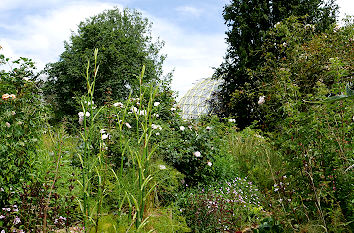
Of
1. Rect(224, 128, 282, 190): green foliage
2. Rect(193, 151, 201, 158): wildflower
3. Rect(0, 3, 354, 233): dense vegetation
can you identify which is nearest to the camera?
Rect(0, 3, 354, 233): dense vegetation

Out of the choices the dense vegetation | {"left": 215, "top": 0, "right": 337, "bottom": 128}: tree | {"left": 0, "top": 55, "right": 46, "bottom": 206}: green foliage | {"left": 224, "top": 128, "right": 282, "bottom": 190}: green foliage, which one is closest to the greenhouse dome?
{"left": 215, "top": 0, "right": 337, "bottom": 128}: tree

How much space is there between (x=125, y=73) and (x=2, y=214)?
11.2m

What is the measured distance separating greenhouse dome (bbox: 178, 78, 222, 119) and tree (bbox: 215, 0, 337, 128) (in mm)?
4059

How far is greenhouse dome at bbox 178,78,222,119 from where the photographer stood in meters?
18.4

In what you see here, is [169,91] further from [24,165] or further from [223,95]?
[223,95]

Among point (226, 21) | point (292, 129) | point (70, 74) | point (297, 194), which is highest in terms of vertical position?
point (226, 21)

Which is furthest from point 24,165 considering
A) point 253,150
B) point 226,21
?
point 226,21

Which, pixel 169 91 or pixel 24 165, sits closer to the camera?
pixel 24 165

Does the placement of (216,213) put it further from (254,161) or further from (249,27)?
(249,27)

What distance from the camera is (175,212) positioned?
136 inches

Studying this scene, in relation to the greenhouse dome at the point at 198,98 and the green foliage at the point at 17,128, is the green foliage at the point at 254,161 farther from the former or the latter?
the greenhouse dome at the point at 198,98

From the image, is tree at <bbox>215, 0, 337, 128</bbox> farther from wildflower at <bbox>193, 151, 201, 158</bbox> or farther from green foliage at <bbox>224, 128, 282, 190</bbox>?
wildflower at <bbox>193, 151, 201, 158</bbox>

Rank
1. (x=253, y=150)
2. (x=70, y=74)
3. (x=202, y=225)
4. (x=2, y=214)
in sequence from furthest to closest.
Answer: (x=70, y=74) → (x=253, y=150) → (x=202, y=225) → (x=2, y=214)

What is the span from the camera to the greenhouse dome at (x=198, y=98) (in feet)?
60.4
